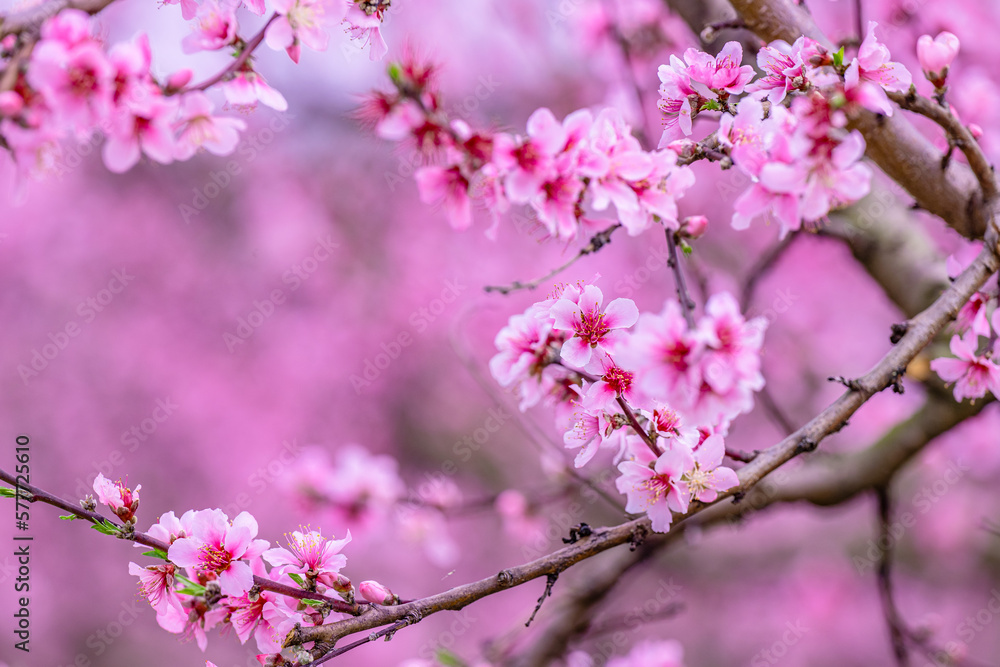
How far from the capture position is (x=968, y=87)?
7.29ft

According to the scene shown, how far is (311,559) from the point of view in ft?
3.67

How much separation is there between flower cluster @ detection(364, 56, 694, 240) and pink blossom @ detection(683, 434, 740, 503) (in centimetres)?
35

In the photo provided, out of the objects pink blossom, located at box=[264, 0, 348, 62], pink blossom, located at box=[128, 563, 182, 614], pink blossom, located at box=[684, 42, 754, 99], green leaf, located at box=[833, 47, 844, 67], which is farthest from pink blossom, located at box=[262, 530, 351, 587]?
green leaf, located at box=[833, 47, 844, 67]

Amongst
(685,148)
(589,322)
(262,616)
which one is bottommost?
(262,616)

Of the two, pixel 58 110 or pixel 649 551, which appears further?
pixel 649 551

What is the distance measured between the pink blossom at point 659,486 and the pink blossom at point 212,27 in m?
0.93

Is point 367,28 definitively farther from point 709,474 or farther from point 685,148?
point 709,474

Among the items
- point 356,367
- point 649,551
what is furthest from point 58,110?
point 356,367

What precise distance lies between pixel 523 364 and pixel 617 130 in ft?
1.38

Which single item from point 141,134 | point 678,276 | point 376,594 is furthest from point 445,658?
point 141,134

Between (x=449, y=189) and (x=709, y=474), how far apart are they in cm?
59

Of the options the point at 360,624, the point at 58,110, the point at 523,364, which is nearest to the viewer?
the point at 58,110

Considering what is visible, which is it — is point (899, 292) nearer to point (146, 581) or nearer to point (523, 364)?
point (523, 364)

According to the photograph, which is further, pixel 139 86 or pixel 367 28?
pixel 367 28
